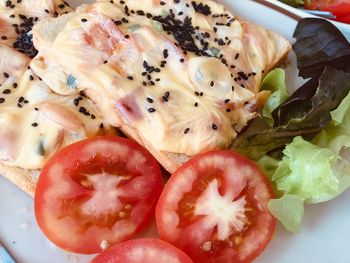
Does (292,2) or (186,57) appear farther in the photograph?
(292,2)

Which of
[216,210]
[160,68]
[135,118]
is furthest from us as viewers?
[160,68]

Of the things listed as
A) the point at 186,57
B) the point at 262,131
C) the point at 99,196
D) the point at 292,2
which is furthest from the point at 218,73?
the point at 292,2

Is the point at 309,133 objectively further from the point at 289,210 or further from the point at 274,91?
the point at 289,210

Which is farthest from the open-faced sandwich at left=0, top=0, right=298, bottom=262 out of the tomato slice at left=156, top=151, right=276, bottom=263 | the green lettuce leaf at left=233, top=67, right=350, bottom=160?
the green lettuce leaf at left=233, top=67, right=350, bottom=160

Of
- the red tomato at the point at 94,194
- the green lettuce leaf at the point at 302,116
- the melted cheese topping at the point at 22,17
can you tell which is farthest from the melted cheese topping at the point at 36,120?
the green lettuce leaf at the point at 302,116

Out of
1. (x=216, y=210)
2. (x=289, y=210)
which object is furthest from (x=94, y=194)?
(x=289, y=210)

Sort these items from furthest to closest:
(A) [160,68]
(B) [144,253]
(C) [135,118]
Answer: (A) [160,68] < (C) [135,118] < (B) [144,253]

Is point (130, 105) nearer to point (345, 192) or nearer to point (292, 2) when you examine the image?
point (345, 192)
